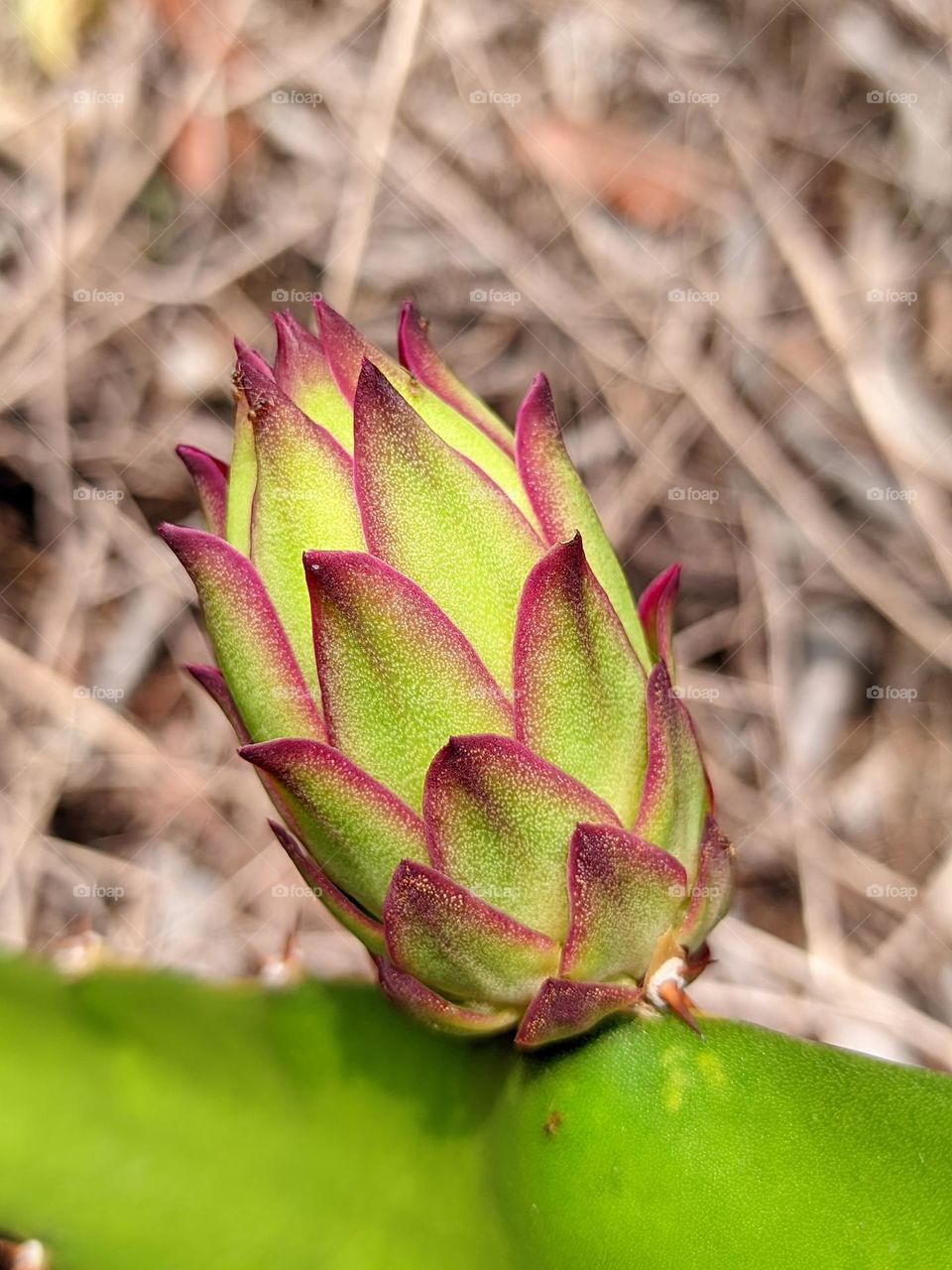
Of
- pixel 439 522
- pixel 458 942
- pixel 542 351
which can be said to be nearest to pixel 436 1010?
pixel 458 942

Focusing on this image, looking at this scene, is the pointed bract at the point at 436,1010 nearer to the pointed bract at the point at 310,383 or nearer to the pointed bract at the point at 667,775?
the pointed bract at the point at 667,775

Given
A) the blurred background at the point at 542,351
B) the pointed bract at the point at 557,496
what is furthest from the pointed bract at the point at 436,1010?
the blurred background at the point at 542,351

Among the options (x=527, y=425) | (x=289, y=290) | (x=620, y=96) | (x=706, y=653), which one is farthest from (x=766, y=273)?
(x=527, y=425)

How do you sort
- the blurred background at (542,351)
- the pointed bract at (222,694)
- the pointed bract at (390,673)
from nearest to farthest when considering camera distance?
the pointed bract at (390,673)
the pointed bract at (222,694)
the blurred background at (542,351)

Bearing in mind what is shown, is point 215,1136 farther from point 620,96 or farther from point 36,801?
point 620,96

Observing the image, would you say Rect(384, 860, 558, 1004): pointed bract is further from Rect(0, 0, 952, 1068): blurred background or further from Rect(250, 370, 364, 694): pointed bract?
Rect(0, 0, 952, 1068): blurred background

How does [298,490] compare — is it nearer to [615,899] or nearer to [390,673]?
[390,673]

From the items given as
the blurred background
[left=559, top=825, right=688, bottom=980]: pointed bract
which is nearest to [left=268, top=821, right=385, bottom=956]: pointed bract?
[left=559, top=825, right=688, bottom=980]: pointed bract
